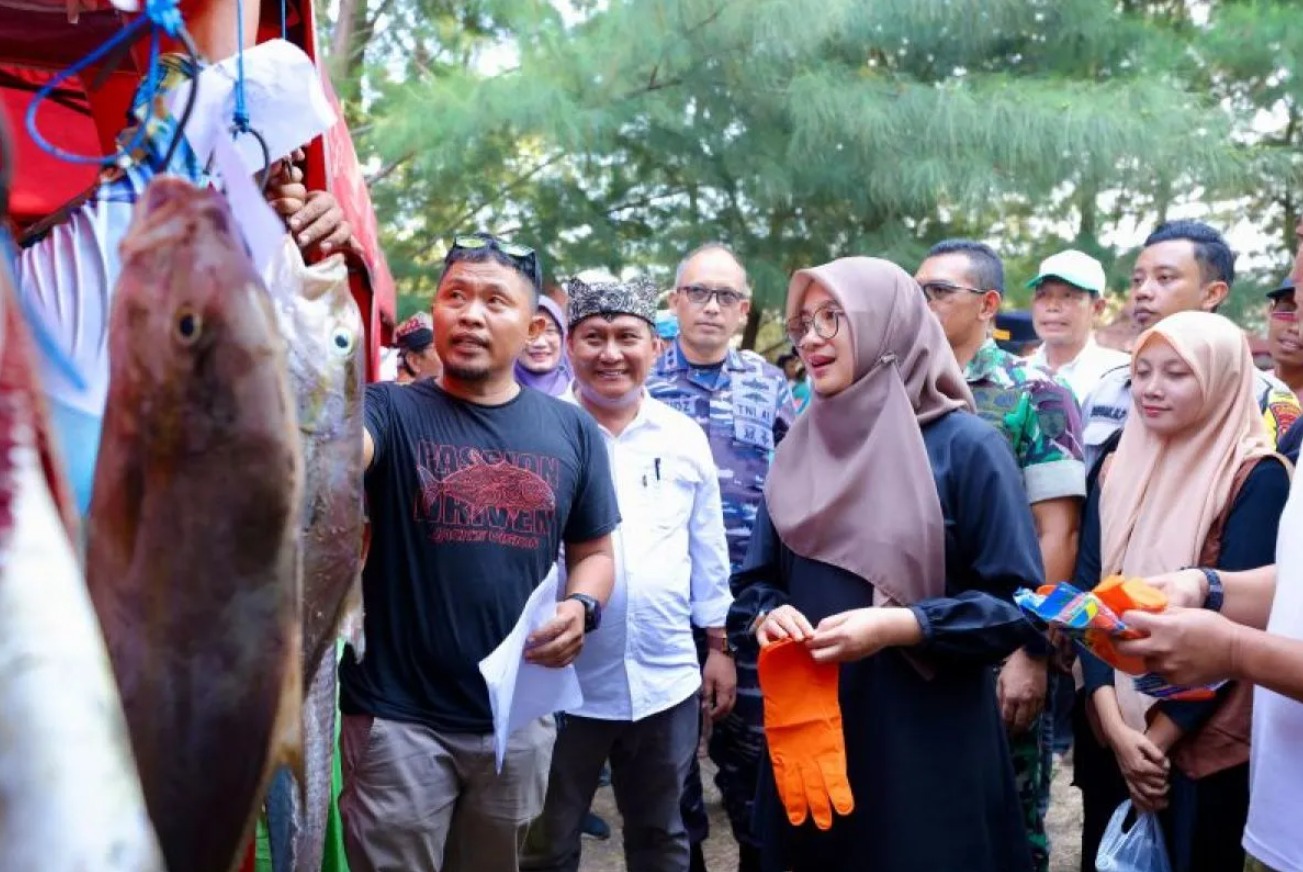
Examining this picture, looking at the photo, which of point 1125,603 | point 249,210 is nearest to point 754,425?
point 1125,603

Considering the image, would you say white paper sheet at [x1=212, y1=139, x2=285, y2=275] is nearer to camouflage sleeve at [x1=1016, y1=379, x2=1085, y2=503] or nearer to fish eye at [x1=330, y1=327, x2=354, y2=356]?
fish eye at [x1=330, y1=327, x2=354, y2=356]

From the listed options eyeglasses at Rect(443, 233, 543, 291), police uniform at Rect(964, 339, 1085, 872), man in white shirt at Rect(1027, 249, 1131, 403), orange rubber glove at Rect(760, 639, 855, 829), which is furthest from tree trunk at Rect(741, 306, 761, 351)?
orange rubber glove at Rect(760, 639, 855, 829)

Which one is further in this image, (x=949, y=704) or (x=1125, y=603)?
(x=949, y=704)

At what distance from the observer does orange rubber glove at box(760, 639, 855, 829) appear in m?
2.56

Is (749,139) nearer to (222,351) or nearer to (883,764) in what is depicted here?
(883,764)

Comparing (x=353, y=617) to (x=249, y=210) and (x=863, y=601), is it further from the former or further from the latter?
(x=863, y=601)

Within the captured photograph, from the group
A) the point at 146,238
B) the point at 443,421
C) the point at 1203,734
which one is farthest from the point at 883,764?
the point at 146,238

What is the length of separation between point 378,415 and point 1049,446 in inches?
76.6

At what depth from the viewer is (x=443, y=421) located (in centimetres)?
297

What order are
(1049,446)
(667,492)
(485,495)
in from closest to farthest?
1. (485,495)
2. (1049,446)
3. (667,492)

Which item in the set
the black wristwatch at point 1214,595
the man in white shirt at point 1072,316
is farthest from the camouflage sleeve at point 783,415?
the black wristwatch at point 1214,595

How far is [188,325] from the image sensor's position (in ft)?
2.92

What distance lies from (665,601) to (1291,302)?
9.01 feet

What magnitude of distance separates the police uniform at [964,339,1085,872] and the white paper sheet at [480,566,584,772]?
1361mm
